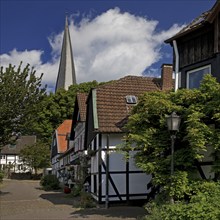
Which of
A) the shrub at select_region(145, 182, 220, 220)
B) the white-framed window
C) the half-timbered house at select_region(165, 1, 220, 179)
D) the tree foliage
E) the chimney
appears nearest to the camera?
the shrub at select_region(145, 182, 220, 220)

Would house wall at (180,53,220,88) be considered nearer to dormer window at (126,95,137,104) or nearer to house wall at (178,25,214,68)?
house wall at (178,25,214,68)

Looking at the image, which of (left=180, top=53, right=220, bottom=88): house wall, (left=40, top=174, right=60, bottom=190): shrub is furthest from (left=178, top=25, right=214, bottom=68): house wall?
(left=40, top=174, right=60, bottom=190): shrub

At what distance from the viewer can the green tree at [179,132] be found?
11.3 metres

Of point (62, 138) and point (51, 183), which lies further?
point (62, 138)

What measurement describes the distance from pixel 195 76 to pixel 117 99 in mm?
7667

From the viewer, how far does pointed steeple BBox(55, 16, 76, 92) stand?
7412 centimetres

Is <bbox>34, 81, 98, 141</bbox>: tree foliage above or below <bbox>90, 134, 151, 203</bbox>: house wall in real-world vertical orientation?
above

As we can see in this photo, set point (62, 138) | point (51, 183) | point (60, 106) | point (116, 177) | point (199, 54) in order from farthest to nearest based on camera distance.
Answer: point (60, 106) → point (62, 138) → point (51, 183) → point (116, 177) → point (199, 54)

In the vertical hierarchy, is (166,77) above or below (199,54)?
above

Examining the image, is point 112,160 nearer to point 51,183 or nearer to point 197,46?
point 197,46

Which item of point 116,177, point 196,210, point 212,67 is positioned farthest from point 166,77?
point 196,210

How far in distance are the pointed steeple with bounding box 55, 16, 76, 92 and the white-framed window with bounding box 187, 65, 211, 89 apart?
6043cm

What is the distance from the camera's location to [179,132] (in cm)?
1273

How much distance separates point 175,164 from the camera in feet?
39.5
